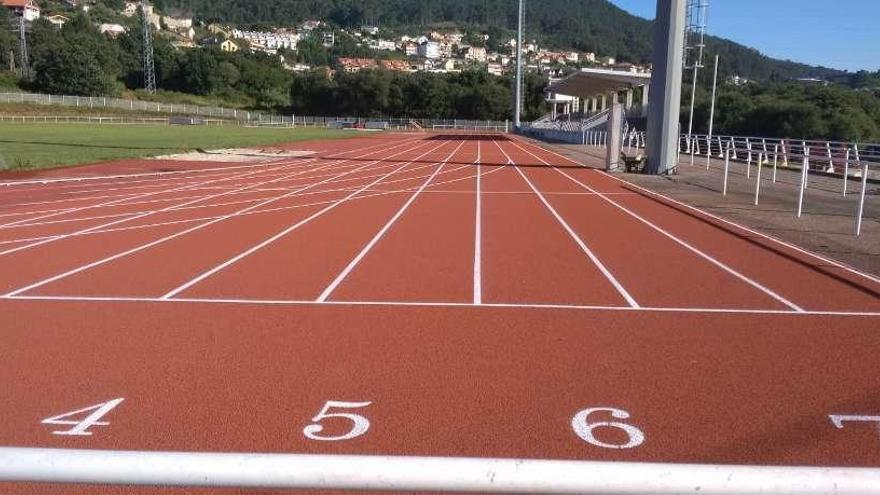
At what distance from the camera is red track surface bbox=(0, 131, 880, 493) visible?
15.2 ft

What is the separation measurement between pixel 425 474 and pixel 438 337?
191 inches

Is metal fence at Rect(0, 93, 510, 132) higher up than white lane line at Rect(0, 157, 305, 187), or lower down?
higher up

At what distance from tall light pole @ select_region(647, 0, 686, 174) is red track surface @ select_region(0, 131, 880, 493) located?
1287 centimetres

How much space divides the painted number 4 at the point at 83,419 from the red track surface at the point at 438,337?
6 centimetres

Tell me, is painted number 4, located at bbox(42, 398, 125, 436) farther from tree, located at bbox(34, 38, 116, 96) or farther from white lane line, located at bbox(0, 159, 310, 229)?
tree, located at bbox(34, 38, 116, 96)

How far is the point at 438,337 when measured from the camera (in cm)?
673

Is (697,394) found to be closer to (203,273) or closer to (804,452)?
(804,452)

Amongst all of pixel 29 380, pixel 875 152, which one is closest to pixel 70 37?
pixel 875 152

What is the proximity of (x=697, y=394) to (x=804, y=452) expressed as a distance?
3.36 ft

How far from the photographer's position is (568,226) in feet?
45.1

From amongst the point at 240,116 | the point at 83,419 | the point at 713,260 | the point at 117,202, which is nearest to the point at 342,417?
the point at 83,419

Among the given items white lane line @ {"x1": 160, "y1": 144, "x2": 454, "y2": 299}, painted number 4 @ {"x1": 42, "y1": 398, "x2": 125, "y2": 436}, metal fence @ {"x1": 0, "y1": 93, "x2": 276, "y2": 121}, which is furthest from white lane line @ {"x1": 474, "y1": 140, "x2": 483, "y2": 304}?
metal fence @ {"x1": 0, "y1": 93, "x2": 276, "y2": 121}

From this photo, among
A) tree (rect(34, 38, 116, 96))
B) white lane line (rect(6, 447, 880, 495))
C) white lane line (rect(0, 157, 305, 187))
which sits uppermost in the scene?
tree (rect(34, 38, 116, 96))

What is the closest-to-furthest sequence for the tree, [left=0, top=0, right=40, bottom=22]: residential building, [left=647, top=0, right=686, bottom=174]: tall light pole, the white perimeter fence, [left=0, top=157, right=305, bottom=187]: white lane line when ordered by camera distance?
the white perimeter fence
[left=0, top=157, right=305, bottom=187]: white lane line
[left=647, top=0, right=686, bottom=174]: tall light pole
the tree
[left=0, top=0, right=40, bottom=22]: residential building
